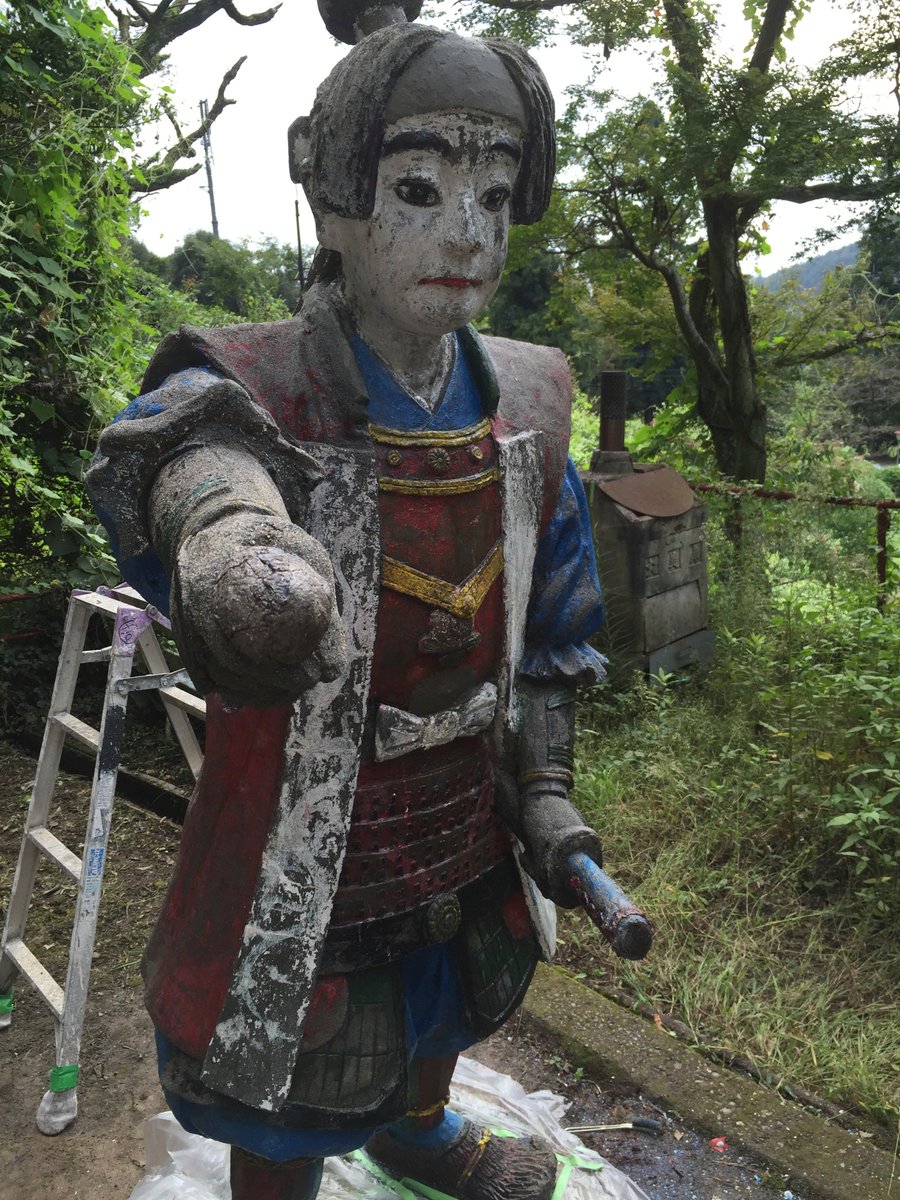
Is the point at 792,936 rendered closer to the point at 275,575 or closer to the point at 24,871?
the point at 24,871

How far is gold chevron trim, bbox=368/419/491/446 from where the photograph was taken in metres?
1.52

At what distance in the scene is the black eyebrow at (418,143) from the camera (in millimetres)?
1409

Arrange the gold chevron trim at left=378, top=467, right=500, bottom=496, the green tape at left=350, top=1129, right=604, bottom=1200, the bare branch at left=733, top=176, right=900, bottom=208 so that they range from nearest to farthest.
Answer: the gold chevron trim at left=378, top=467, right=500, bottom=496
the green tape at left=350, top=1129, right=604, bottom=1200
the bare branch at left=733, top=176, right=900, bottom=208

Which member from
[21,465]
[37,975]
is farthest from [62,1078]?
[21,465]

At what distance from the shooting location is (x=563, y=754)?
1.81 m

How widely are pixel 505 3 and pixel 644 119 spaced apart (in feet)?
3.89

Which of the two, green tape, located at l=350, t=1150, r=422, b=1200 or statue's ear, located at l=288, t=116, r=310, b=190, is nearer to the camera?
statue's ear, located at l=288, t=116, r=310, b=190

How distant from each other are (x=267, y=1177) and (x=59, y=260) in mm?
3802

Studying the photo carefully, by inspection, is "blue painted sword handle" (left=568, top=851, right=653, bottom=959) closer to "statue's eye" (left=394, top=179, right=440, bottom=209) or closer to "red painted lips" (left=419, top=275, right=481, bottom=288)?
"red painted lips" (left=419, top=275, right=481, bottom=288)

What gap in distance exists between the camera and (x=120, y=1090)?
2.92 metres

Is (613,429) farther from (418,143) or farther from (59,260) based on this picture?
(418,143)

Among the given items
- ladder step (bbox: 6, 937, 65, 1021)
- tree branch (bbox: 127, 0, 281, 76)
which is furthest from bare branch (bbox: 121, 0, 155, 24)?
ladder step (bbox: 6, 937, 65, 1021)

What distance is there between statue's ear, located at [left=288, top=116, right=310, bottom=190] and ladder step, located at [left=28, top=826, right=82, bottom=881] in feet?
6.65

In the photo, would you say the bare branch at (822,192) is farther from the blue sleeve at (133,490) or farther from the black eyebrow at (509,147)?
the blue sleeve at (133,490)
